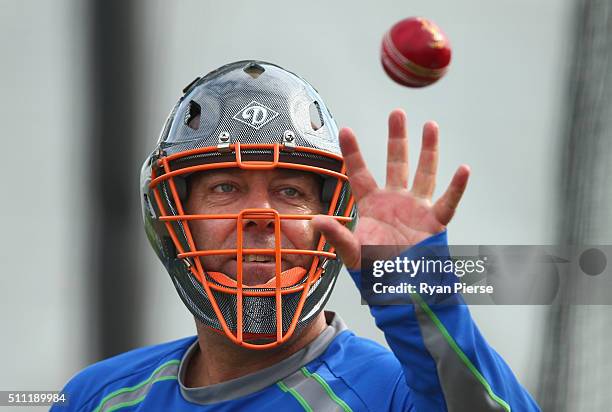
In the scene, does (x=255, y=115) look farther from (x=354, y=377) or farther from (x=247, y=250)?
(x=354, y=377)

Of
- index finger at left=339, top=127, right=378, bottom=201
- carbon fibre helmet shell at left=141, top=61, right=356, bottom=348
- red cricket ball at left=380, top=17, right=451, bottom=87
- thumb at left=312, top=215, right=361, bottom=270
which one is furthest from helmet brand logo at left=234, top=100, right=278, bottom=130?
thumb at left=312, top=215, right=361, bottom=270

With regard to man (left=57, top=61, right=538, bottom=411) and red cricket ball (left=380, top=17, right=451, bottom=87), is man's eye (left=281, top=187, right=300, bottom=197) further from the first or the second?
red cricket ball (left=380, top=17, right=451, bottom=87)

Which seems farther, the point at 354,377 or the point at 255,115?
the point at 255,115

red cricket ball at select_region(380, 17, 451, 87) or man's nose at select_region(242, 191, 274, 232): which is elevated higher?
red cricket ball at select_region(380, 17, 451, 87)

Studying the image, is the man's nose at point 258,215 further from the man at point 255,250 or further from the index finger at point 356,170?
the index finger at point 356,170

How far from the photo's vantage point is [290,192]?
311 cm

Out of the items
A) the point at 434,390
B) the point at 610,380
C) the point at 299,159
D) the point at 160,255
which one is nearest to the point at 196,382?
the point at 160,255

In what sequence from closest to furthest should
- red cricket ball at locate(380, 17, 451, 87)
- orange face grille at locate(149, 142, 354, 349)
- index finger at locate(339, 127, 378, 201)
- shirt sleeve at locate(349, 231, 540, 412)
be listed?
shirt sleeve at locate(349, 231, 540, 412), index finger at locate(339, 127, 378, 201), orange face grille at locate(149, 142, 354, 349), red cricket ball at locate(380, 17, 451, 87)

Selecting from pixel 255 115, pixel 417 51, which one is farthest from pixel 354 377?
pixel 417 51

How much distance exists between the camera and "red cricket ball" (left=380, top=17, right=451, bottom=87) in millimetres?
3066

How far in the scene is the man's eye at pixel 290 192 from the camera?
3096mm

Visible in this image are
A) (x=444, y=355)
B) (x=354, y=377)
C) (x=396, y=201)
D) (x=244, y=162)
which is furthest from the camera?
(x=244, y=162)

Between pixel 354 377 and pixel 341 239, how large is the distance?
60 cm

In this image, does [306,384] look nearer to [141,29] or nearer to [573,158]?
[573,158]
